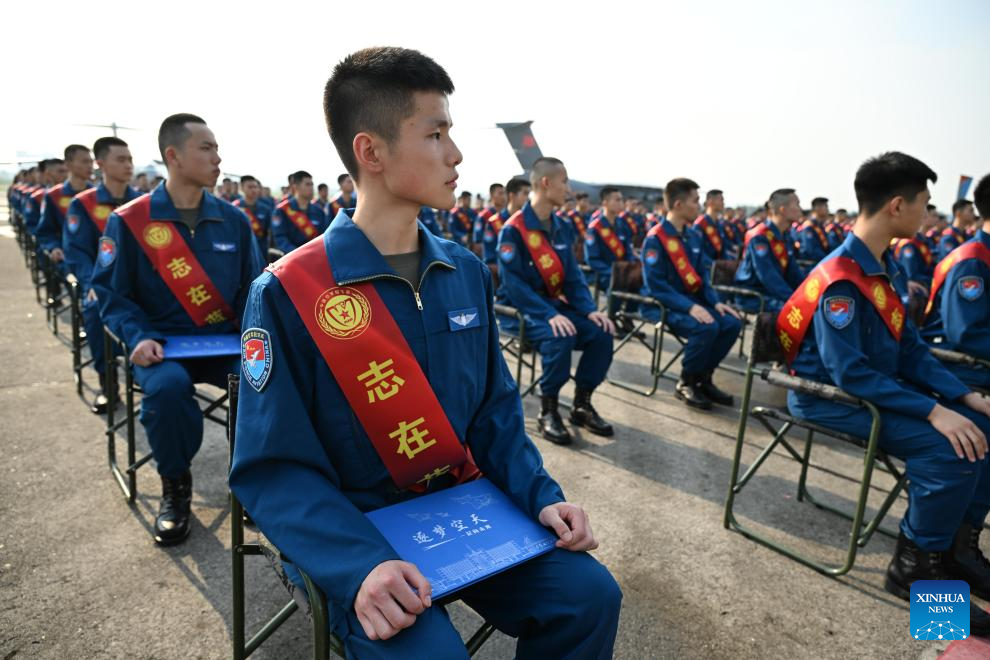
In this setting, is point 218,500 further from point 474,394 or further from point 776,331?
point 776,331

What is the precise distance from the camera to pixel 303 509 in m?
1.36

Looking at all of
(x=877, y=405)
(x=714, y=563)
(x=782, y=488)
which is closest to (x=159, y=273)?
(x=714, y=563)

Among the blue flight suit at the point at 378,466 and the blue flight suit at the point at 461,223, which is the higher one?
the blue flight suit at the point at 378,466

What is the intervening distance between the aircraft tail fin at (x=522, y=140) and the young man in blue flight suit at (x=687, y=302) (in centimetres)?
2433

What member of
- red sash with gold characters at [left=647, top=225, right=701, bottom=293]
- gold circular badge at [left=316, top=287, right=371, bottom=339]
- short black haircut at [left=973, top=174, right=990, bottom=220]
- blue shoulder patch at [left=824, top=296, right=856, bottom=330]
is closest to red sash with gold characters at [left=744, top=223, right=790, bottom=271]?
red sash with gold characters at [left=647, top=225, right=701, bottom=293]

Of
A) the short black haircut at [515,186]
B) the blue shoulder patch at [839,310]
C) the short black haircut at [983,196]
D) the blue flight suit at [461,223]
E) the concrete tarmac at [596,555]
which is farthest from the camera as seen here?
the blue flight suit at [461,223]

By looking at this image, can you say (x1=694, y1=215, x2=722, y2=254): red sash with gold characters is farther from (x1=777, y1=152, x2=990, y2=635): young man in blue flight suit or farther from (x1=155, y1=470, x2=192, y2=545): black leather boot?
(x1=155, y1=470, x2=192, y2=545): black leather boot

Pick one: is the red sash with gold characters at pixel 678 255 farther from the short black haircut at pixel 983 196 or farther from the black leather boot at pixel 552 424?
the short black haircut at pixel 983 196

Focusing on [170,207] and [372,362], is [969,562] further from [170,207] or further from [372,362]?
[170,207]

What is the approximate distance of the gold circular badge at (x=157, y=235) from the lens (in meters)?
3.23

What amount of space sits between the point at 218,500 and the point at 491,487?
7.22 feet

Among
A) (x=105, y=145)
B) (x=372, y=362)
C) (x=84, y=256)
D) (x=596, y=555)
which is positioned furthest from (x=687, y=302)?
(x=105, y=145)

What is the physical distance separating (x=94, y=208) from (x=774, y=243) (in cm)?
660

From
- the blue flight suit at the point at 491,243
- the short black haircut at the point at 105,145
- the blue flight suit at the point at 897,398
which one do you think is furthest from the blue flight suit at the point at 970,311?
the short black haircut at the point at 105,145
